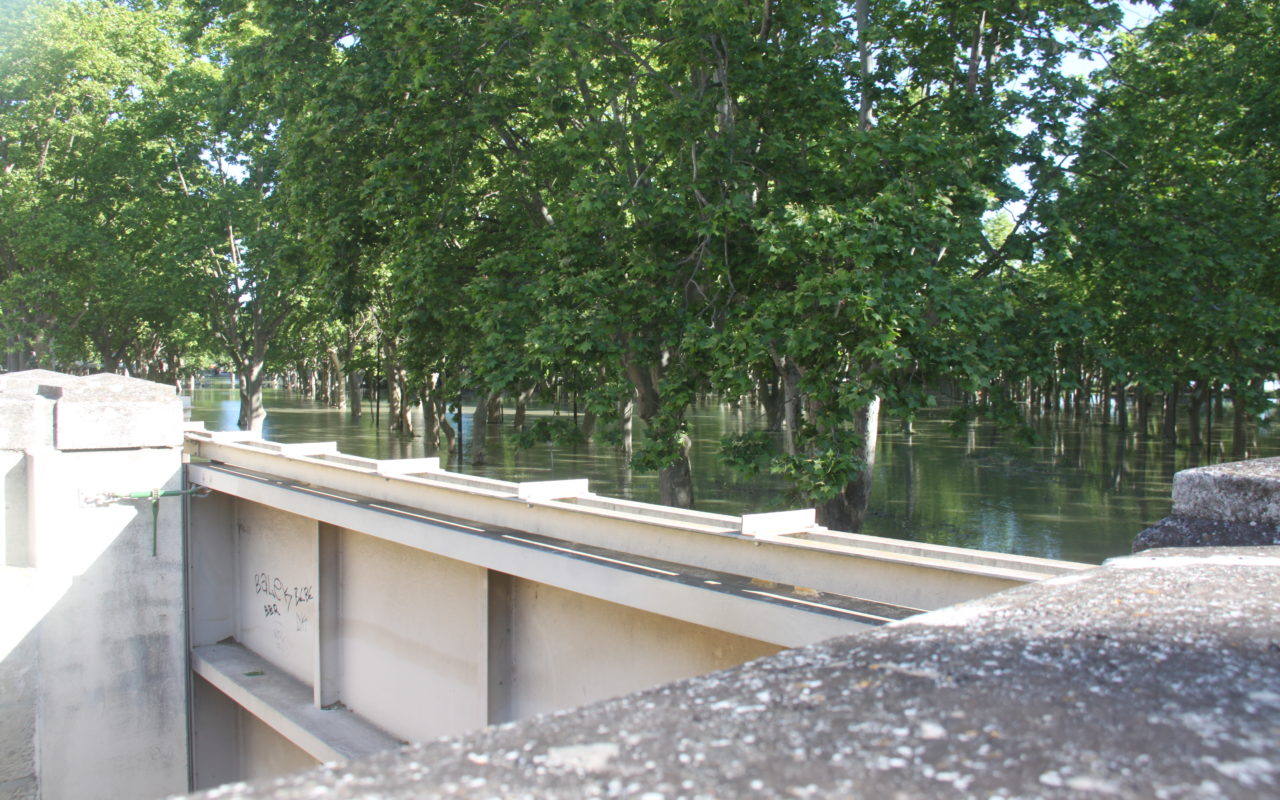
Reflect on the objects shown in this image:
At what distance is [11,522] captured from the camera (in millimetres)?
9570

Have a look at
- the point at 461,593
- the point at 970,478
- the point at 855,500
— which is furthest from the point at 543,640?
the point at 970,478

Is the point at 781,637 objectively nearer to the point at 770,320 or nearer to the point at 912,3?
the point at 770,320

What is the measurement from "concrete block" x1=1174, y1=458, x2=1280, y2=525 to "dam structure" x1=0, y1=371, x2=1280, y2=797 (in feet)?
0.03

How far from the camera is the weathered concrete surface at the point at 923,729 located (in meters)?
1.60

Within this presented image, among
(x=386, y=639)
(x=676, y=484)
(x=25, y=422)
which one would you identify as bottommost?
(x=386, y=639)

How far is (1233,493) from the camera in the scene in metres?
3.97

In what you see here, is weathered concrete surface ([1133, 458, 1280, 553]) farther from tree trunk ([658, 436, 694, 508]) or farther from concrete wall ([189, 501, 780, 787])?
tree trunk ([658, 436, 694, 508])

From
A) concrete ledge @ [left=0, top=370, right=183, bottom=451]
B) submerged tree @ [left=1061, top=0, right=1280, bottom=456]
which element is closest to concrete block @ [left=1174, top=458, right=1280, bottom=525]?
concrete ledge @ [left=0, top=370, right=183, bottom=451]

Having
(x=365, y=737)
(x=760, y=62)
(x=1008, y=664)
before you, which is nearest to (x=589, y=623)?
(x=365, y=737)

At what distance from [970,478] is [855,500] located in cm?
1446

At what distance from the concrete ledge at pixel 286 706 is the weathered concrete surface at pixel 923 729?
22.0 ft

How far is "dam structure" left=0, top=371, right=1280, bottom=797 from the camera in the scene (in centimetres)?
170

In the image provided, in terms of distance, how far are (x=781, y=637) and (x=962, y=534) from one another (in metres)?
15.4

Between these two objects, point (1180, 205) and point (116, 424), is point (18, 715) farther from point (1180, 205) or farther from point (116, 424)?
point (1180, 205)
